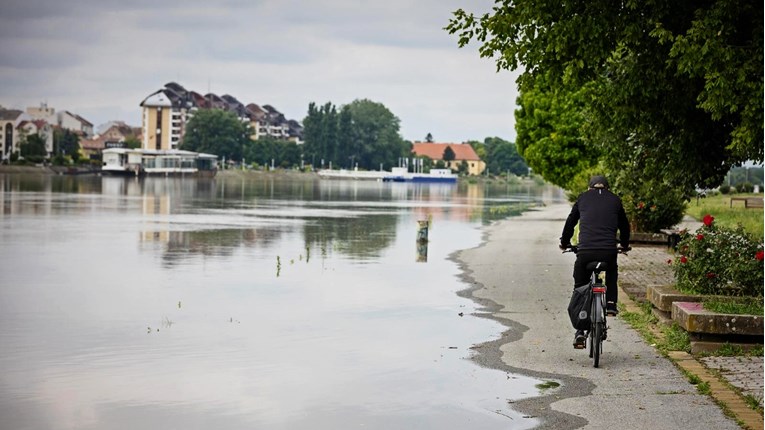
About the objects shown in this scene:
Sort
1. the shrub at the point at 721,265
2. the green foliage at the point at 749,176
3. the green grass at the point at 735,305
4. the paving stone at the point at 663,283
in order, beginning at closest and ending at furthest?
1. the paving stone at the point at 663,283
2. the green grass at the point at 735,305
3. the shrub at the point at 721,265
4. the green foliage at the point at 749,176

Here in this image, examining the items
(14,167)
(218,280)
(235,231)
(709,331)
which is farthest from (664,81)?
(14,167)

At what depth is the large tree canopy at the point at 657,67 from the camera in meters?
13.7

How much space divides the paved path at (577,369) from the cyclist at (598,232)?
0.57m

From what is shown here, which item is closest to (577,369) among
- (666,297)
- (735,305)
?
(735,305)

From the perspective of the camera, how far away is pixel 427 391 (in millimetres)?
10859

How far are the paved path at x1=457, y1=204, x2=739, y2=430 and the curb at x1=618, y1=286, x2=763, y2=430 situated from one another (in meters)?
0.10

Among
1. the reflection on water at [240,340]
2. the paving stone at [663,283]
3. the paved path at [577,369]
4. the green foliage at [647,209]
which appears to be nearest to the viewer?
the paved path at [577,369]

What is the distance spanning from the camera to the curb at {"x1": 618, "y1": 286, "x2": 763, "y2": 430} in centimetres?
923

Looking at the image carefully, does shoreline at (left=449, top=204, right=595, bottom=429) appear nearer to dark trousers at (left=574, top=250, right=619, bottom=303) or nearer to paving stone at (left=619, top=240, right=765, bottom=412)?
dark trousers at (left=574, top=250, right=619, bottom=303)

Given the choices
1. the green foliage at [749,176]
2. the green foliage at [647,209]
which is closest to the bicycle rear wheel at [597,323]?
the green foliage at [647,209]

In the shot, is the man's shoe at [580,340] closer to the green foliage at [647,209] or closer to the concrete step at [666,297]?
the concrete step at [666,297]

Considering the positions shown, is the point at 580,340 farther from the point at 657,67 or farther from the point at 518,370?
the point at 657,67

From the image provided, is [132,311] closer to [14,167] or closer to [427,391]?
[427,391]

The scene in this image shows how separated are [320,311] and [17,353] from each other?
4917 millimetres
